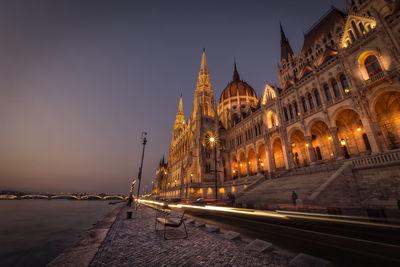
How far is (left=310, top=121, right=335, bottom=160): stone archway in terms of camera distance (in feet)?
84.8

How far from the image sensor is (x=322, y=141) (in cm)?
2717

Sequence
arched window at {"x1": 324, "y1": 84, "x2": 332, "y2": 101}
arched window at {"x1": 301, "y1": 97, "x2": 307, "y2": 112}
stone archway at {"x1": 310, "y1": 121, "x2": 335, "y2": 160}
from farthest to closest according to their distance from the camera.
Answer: arched window at {"x1": 301, "y1": 97, "x2": 307, "y2": 112}
stone archway at {"x1": 310, "y1": 121, "x2": 335, "y2": 160}
arched window at {"x1": 324, "y1": 84, "x2": 332, "y2": 101}

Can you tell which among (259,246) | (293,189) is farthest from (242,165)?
(259,246)

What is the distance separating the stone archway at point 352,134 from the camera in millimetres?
22578

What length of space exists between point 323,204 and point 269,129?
19.7 metres

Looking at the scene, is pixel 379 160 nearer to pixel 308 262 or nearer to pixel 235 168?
pixel 308 262

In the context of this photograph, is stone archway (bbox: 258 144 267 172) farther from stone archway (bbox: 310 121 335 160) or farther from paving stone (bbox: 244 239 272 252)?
paving stone (bbox: 244 239 272 252)

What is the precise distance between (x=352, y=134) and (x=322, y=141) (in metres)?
4.05

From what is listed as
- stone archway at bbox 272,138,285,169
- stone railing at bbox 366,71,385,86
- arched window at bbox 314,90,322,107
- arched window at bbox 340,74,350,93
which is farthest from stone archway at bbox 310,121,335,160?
stone railing at bbox 366,71,385,86

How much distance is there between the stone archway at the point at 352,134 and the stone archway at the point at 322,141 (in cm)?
158

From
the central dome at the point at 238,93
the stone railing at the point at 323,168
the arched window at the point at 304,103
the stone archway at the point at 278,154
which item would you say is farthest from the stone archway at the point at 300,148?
the central dome at the point at 238,93

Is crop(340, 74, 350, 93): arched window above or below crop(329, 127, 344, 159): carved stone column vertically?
above

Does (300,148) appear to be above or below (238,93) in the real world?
below

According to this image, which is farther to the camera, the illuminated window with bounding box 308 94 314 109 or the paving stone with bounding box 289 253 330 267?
the illuminated window with bounding box 308 94 314 109
